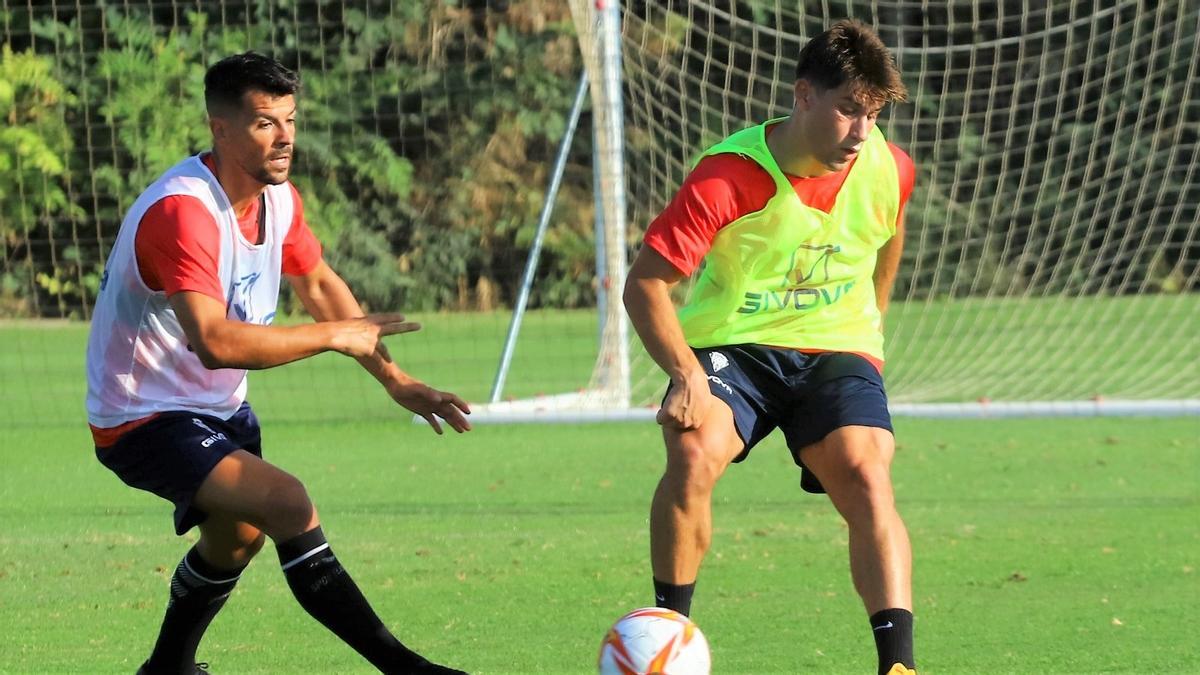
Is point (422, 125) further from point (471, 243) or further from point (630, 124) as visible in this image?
point (630, 124)

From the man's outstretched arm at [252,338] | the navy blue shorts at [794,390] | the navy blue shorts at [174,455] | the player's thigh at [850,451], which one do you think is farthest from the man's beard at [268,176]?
the player's thigh at [850,451]

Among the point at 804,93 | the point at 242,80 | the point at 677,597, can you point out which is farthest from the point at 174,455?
the point at 804,93

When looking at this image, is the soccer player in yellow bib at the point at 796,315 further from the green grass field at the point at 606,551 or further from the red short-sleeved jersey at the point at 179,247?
the red short-sleeved jersey at the point at 179,247

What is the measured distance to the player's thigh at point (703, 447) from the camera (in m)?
4.67

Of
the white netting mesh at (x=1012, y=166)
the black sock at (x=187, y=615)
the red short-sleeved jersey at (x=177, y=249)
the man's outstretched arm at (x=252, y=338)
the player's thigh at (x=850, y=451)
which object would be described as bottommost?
the white netting mesh at (x=1012, y=166)

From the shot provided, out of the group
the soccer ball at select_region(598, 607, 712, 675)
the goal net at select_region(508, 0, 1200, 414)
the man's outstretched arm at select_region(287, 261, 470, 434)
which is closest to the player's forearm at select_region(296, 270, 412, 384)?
the man's outstretched arm at select_region(287, 261, 470, 434)

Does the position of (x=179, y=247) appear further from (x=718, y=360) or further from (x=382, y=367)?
(x=718, y=360)

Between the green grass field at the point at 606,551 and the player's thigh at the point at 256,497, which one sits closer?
the player's thigh at the point at 256,497

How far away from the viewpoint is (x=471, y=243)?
72.8 feet

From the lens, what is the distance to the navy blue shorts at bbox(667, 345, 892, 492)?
484 centimetres

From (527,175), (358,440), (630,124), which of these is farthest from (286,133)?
(527,175)

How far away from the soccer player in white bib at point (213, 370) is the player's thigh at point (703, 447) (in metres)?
0.62

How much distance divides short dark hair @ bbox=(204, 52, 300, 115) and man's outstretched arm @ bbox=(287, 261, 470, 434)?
2.17ft

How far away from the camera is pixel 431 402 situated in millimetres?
4871
